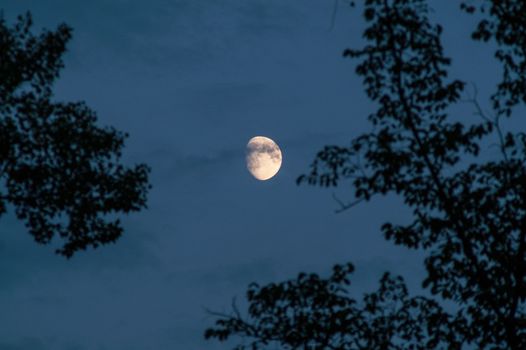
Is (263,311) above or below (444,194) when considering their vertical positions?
below

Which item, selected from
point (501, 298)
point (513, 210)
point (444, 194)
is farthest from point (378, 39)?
point (501, 298)

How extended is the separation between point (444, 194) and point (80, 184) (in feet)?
42.3

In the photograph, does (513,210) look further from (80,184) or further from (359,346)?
(80,184)

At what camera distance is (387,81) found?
14742 mm

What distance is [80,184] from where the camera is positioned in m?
22.8

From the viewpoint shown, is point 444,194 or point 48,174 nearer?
point 444,194

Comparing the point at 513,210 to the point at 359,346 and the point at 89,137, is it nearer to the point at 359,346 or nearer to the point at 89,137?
the point at 359,346

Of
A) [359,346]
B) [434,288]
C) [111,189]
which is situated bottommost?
[359,346]

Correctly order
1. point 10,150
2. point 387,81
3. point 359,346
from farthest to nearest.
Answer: point 10,150
point 387,81
point 359,346

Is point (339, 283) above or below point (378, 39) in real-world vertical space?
below

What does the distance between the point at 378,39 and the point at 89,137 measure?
456 inches

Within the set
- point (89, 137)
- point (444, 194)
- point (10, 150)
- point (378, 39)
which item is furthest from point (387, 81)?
point (10, 150)

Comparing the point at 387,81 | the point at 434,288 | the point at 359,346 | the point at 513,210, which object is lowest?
the point at 359,346

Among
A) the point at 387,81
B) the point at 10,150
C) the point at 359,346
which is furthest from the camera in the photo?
the point at 10,150
